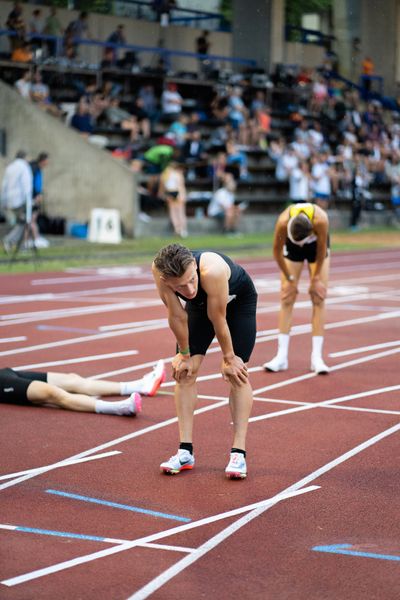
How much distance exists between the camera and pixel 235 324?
7066 mm

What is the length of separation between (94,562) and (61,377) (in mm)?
3771

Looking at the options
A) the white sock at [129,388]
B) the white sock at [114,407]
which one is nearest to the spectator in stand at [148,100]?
the white sock at [129,388]

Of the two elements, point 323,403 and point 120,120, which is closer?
point 323,403

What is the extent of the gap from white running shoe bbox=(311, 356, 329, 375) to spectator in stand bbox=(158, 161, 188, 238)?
16639mm

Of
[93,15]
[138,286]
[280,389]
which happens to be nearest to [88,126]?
[93,15]

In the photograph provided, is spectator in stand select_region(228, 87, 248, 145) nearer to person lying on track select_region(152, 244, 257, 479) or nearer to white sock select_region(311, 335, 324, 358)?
white sock select_region(311, 335, 324, 358)

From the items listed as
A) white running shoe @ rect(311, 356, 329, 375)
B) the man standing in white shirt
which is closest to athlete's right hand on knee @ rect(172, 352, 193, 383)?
white running shoe @ rect(311, 356, 329, 375)

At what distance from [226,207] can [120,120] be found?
147 inches

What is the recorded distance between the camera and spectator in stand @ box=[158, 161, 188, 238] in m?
26.9

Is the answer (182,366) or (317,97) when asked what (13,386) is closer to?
(182,366)

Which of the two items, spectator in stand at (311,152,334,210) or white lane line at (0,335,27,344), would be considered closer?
white lane line at (0,335,27,344)

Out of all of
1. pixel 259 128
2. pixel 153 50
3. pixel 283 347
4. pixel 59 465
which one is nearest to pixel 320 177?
pixel 259 128

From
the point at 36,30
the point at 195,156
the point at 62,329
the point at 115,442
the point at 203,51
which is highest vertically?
the point at 36,30

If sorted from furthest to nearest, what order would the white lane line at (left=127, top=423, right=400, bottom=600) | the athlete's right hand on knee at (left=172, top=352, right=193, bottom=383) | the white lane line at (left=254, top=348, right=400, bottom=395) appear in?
the white lane line at (left=254, top=348, right=400, bottom=395) → the athlete's right hand on knee at (left=172, top=352, right=193, bottom=383) → the white lane line at (left=127, top=423, right=400, bottom=600)
